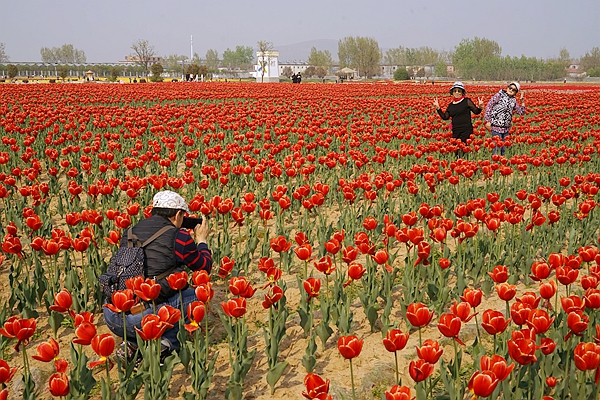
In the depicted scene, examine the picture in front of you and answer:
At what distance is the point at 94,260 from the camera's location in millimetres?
5484

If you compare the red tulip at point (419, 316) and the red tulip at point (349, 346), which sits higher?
the red tulip at point (419, 316)

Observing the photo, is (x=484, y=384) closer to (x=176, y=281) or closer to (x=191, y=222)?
(x=176, y=281)

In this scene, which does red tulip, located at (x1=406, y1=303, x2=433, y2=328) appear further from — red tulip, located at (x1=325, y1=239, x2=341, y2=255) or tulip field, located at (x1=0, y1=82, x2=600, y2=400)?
red tulip, located at (x1=325, y1=239, x2=341, y2=255)

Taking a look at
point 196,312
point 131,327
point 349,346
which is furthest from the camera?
point 131,327

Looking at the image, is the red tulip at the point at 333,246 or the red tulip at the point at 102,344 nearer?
the red tulip at the point at 102,344

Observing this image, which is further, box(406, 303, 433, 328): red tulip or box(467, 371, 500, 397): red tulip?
box(406, 303, 433, 328): red tulip

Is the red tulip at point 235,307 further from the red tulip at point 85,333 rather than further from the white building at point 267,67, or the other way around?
the white building at point 267,67

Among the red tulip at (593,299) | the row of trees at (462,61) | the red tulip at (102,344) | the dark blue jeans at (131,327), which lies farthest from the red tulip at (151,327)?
the row of trees at (462,61)

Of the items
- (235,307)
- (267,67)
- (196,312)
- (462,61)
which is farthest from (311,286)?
(462,61)

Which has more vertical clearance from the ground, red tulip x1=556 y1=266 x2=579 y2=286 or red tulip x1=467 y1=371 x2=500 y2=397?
red tulip x1=556 y1=266 x2=579 y2=286

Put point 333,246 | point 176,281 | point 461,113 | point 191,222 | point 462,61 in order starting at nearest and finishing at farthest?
point 176,281 → point 333,246 → point 191,222 → point 461,113 → point 462,61

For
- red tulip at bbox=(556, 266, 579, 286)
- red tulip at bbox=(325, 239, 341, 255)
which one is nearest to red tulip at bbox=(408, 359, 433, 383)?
red tulip at bbox=(556, 266, 579, 286)

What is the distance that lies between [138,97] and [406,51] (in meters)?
166

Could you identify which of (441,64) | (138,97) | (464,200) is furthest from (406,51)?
(464,200)
